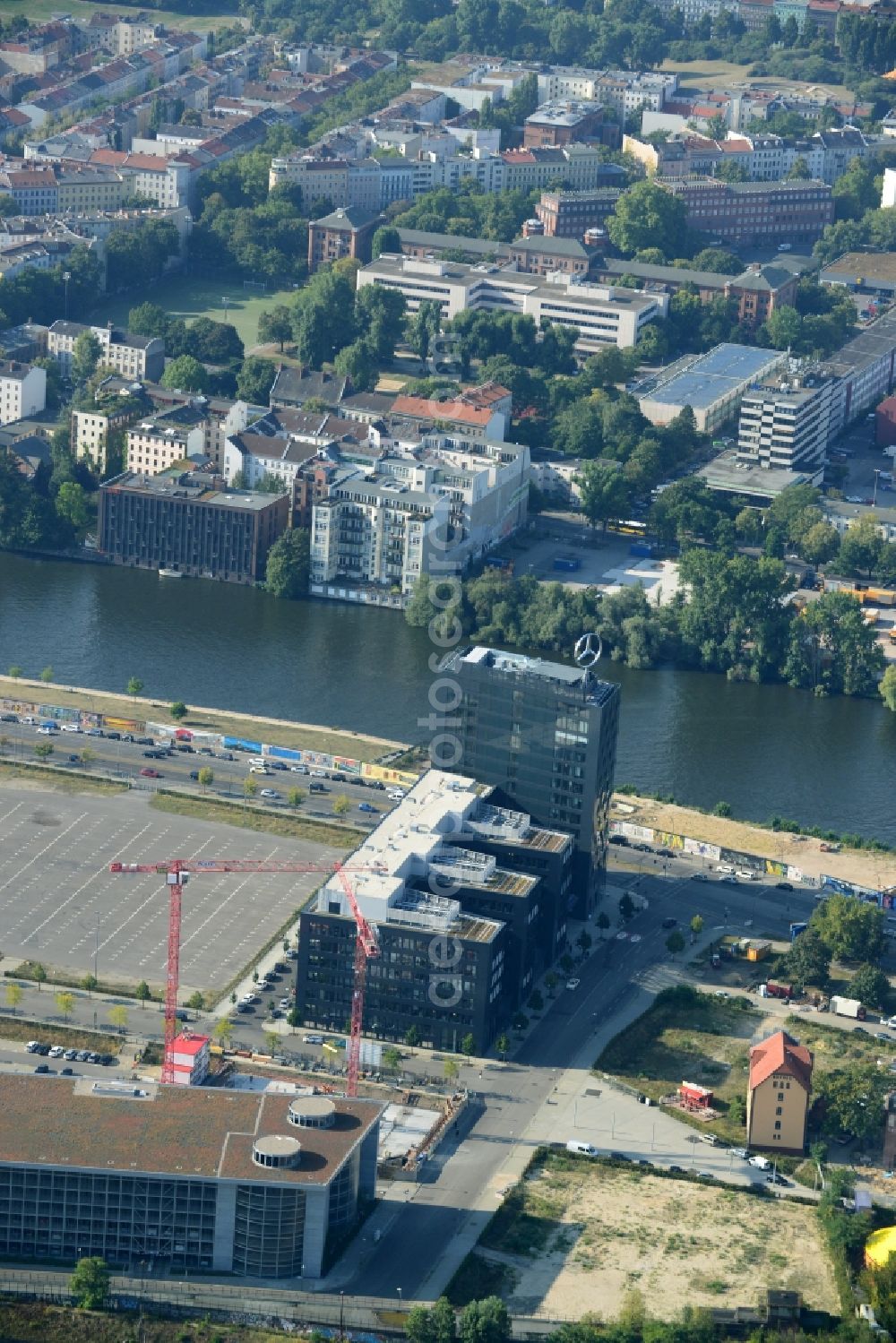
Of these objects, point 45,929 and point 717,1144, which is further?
point 45,929

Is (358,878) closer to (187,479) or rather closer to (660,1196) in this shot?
(660,1196)

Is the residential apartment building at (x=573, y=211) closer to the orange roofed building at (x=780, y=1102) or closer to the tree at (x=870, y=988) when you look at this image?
the tree at (x=870, y=988)

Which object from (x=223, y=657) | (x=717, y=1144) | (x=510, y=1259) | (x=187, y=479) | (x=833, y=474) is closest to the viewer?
(x=510, y=1259)

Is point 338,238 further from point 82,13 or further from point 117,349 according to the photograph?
point 82,13

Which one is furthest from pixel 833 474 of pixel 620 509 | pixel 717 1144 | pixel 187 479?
pixel 717 1144

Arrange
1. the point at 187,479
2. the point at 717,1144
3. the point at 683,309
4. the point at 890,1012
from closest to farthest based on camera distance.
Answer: the point at 717,1144 → the point at 890,1012 → the point at 187,479 → the point at 683,309

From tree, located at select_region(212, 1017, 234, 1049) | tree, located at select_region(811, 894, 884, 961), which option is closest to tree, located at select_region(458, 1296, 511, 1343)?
tree, located at select_region(212, 1017, 234, 1049)
